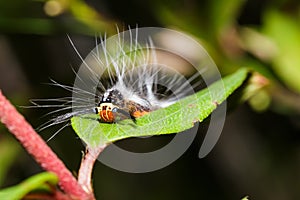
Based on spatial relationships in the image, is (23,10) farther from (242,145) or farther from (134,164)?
(242,145)

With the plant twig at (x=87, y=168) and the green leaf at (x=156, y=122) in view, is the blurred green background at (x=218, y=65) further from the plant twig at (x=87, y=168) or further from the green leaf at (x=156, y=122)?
the plant twig at (x=87, y=168)

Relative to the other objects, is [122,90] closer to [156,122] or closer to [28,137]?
[156,122]

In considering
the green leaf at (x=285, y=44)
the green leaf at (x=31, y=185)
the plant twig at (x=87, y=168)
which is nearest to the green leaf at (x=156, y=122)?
the plant twig at (x=87, y=168)

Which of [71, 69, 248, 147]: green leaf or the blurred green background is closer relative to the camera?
[71, 69, 248, 147]: green leaf

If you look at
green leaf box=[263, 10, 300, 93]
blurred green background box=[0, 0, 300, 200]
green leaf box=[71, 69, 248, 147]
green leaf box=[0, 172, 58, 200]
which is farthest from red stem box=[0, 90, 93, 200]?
green leaf box=[263, 10, 300, 93]

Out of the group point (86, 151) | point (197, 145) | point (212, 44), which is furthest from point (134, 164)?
point (86, 151)

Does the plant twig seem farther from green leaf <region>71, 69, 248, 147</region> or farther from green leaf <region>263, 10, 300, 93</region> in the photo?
green leaf <region>263, 10, 300, 93</region>
